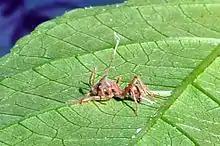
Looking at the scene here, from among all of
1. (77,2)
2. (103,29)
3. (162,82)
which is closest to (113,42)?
(103,29)

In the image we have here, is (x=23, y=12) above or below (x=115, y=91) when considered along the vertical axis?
above

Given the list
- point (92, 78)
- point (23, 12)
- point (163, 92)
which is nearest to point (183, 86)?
point (163, 92)

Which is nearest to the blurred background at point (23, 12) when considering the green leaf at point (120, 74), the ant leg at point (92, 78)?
the green leaf at point (120, 74)

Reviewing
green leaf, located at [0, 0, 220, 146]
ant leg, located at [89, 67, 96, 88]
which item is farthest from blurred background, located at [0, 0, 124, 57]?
ant leg, located at [89, 67, 96, 88]

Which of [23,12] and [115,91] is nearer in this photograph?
[115,91]

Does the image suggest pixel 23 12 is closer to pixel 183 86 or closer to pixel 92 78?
pixel 92 78

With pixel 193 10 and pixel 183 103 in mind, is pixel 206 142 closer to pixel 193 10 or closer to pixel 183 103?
pixel 183 103
